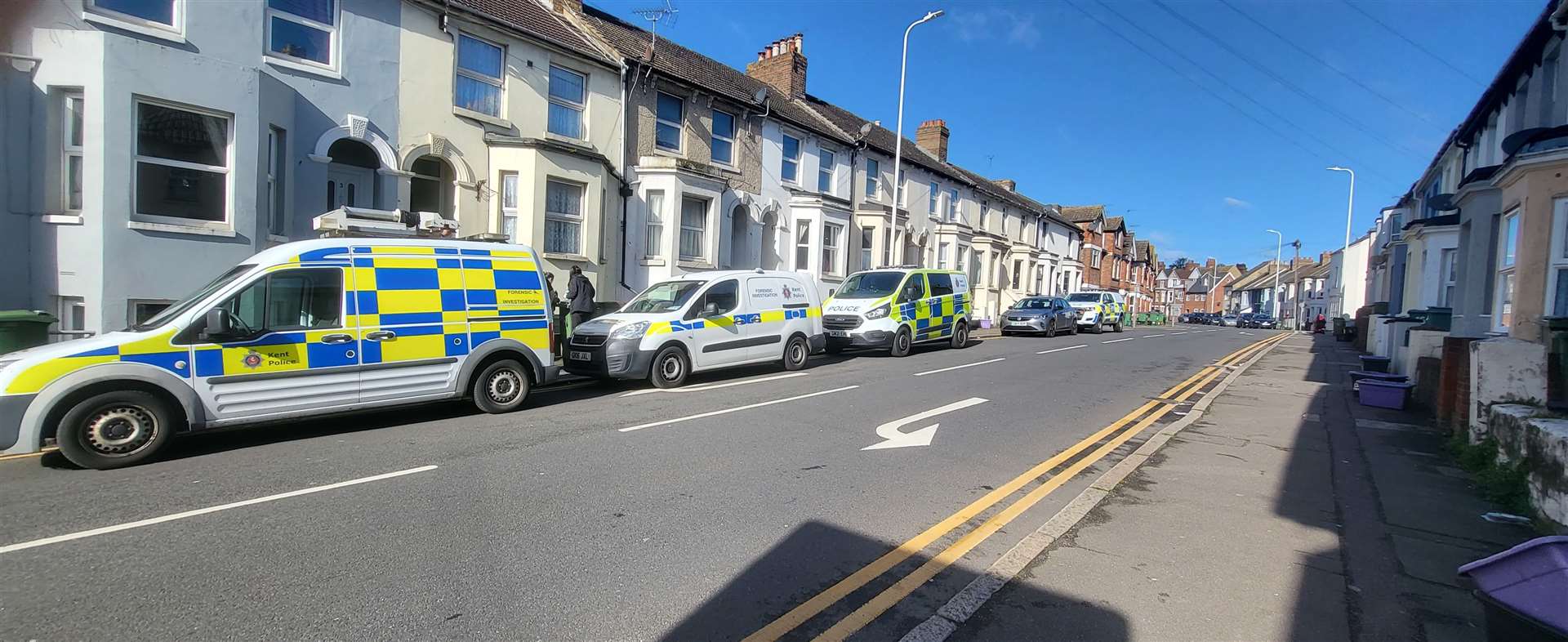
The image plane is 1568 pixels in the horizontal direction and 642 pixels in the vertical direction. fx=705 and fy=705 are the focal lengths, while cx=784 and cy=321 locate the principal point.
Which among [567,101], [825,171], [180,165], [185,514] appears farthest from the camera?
[825,171]

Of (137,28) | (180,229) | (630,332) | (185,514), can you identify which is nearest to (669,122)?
(630,332)

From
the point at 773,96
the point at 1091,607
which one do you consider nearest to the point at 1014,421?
the point at 1091,607

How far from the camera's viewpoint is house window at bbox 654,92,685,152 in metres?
17.5

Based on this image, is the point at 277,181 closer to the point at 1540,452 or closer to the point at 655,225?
the point at 655,225

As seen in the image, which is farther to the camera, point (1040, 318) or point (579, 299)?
point (1040, 318)

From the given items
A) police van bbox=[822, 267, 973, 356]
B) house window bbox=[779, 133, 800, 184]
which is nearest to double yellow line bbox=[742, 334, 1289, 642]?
police van bbox=[822, 267, 973, 356]

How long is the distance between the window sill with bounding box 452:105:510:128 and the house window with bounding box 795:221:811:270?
9.51m

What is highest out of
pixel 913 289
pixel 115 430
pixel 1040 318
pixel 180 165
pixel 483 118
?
pixel 483 118

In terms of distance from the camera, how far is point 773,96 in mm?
22719

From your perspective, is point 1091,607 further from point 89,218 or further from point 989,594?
point 89,218

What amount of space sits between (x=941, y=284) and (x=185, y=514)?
48.7 ft

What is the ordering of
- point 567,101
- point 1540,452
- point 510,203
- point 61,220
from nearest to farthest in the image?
point 1540,452
point 61,220
point 510,203
point 567,101

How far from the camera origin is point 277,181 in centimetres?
1097

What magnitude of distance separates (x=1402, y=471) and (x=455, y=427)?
8.95 meters
